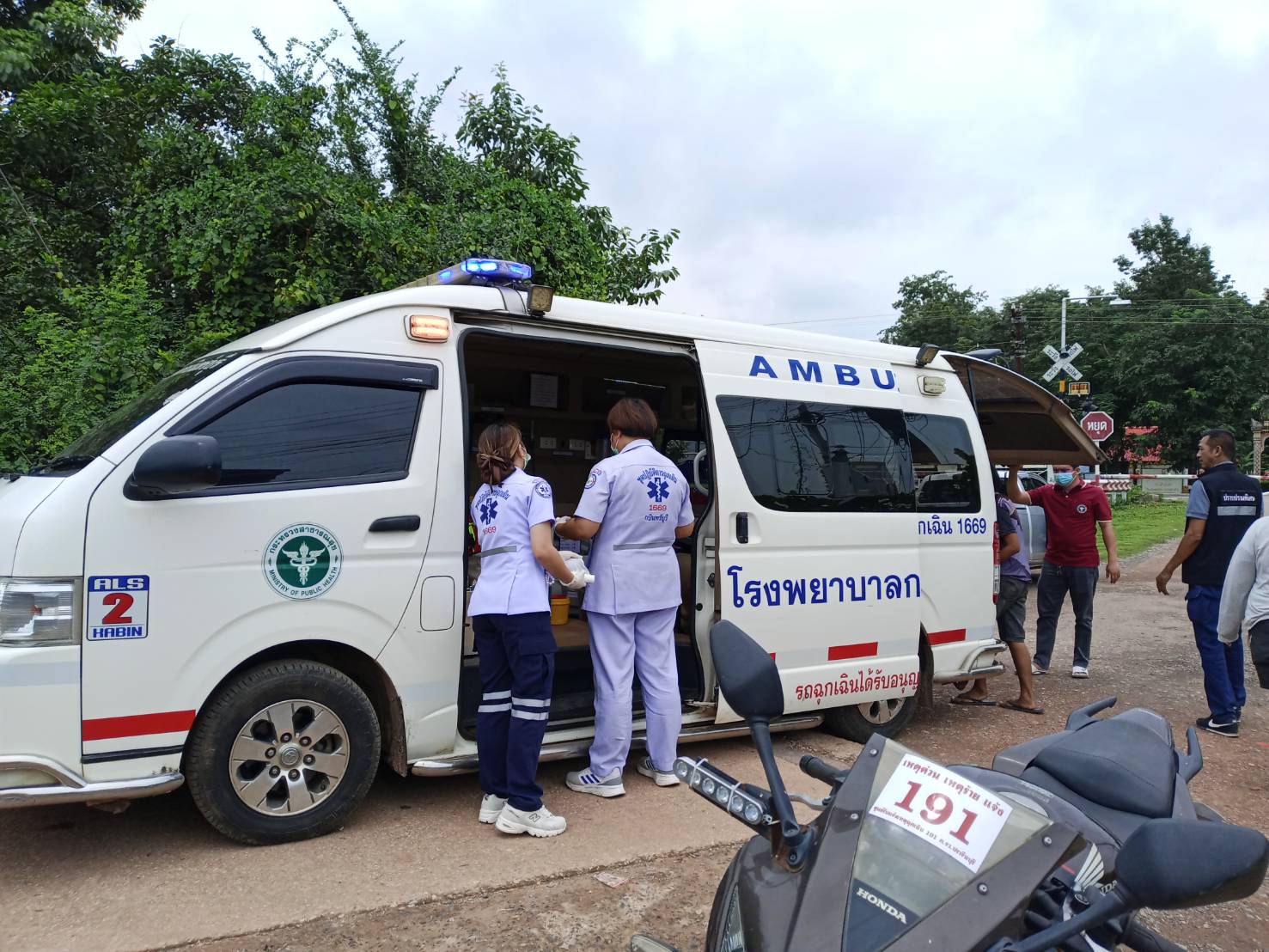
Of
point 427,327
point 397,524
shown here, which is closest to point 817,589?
point 397,524

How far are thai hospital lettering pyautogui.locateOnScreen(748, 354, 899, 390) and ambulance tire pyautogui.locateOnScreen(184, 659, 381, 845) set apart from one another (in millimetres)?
2709

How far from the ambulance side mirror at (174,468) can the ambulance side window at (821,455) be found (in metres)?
2.58

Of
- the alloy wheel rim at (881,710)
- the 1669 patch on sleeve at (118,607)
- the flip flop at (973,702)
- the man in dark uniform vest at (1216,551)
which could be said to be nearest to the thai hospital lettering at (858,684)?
the alloy wheel rim at (881,710)

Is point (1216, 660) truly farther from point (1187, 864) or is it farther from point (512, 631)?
point (1187, 864)

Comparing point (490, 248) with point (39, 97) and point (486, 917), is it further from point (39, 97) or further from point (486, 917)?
point (486, 917)

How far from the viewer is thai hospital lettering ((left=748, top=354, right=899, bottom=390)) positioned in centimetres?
524

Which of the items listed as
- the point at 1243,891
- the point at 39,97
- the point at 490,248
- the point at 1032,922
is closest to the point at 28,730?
the point at 1032,922

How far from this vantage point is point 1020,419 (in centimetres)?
725

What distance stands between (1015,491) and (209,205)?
22.7ft

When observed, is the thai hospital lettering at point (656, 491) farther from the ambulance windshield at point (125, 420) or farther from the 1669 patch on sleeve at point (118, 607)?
the 1669 patch on sleeve at point (118, 607)

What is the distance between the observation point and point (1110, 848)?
2.10 meters

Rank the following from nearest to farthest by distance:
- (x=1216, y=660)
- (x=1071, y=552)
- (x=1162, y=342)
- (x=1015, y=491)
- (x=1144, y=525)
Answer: (x=1216, y=660) → (x=1015, y=491) → (x=1071, y=552) → (x=1144, y=525) → (x=1162, y=342)

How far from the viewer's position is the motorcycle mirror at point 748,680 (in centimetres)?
196

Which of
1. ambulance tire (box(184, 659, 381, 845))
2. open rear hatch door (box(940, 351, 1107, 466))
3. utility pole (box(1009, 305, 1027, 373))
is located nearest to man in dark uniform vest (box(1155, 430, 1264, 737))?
open rear hatch door (box(940, 351, 1107, 466))
